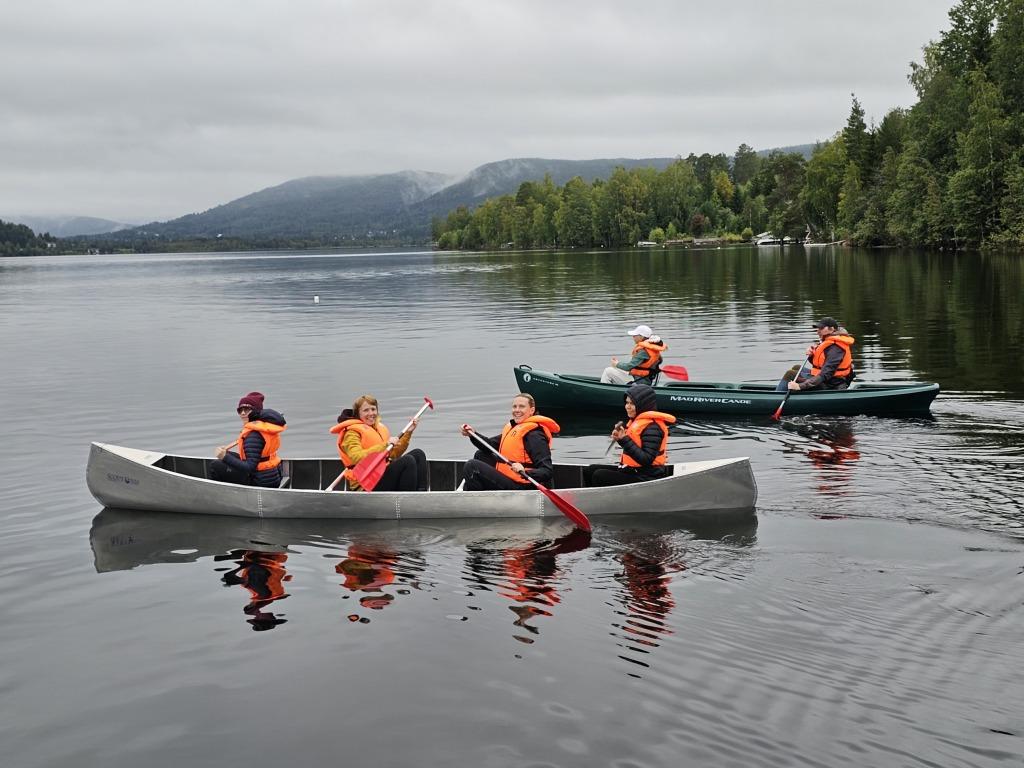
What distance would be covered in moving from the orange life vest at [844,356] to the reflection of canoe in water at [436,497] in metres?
7.89

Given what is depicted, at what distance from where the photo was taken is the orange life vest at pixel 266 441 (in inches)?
558

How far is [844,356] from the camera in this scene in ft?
68.6

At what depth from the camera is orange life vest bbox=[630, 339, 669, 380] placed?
21.8 metres

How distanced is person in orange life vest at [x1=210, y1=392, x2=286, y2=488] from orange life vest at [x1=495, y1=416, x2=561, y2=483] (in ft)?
10.3

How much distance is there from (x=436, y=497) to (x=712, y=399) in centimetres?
892

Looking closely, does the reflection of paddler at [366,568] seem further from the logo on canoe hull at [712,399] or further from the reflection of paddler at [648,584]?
the logo on canoe hull at [712,399]

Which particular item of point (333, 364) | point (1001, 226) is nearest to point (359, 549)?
point (333, 364)

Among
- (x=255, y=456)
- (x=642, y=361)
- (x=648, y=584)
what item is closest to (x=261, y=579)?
(x=255, y=456)

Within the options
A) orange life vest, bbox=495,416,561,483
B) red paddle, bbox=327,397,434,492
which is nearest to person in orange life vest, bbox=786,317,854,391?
orange life vest, bbox=495,416,561,483

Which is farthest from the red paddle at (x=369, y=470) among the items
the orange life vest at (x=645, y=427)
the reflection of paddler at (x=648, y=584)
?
the reflection of paddler at (x=648, y=584)

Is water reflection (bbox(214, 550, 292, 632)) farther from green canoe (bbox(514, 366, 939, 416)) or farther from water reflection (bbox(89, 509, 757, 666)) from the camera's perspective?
green canoe (bbox(514, 366, 939, 416))

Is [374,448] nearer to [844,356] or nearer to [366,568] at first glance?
[366,568]

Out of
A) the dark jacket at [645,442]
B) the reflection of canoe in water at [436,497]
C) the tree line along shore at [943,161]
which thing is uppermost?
the tree line along shore at [943,161]

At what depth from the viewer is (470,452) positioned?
1848cm
